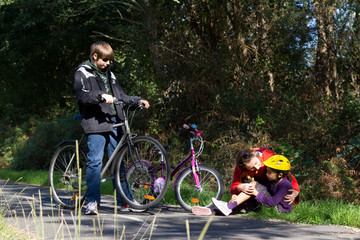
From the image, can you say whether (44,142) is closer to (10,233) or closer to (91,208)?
(91,208)

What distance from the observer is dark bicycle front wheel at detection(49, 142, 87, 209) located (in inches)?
273

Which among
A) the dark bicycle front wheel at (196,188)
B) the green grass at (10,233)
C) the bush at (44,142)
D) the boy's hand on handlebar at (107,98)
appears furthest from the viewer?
the bush at (44,142)

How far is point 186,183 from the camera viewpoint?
271 inches

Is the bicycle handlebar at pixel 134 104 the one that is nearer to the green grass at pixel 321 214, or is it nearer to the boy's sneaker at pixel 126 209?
the boy's sneaker at pixel 126 209

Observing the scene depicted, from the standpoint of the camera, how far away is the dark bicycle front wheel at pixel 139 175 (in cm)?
647

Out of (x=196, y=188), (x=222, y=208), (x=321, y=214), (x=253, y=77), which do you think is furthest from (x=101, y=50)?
(x=253, y=77)

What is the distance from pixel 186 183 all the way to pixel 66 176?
170cm

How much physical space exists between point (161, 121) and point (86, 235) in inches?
299

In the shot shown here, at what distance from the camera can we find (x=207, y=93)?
11.8 metres

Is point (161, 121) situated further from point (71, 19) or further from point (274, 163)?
point (71, 19)

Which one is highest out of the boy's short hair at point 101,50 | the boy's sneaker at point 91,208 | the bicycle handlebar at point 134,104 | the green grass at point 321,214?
the boy's short hair at point 101,50

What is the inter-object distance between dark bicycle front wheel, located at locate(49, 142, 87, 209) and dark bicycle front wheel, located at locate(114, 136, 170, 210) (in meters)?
0.64

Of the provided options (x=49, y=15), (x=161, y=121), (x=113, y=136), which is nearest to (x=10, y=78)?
(x=49, y=15)

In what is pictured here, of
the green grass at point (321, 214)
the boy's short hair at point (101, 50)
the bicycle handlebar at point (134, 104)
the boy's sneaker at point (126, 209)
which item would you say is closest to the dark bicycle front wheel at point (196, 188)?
→ the boy's sneaker at point (126, 209)
